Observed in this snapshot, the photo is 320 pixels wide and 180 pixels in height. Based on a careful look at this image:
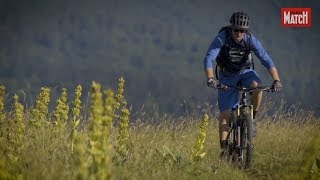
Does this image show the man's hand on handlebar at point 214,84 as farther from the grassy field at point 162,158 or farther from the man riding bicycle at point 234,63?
the grassy field at point 162,158

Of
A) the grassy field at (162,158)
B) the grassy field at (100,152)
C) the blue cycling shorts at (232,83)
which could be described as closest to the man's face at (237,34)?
the blue cycling shorts at (232,83)

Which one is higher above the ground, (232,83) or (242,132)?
(232,83)

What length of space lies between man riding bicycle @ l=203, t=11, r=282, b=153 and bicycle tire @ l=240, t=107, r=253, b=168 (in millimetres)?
430

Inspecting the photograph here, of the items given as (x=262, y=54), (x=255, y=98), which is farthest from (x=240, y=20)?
(x=255, y=98)

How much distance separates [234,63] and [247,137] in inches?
41.3

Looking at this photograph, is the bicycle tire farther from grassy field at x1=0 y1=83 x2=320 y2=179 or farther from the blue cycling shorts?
the blue cycling shorts

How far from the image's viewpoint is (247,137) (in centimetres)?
789

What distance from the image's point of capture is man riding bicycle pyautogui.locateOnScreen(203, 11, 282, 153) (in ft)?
26.1

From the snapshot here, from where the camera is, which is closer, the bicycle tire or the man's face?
the bicycle tire

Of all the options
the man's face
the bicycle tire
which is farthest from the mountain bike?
the man's face

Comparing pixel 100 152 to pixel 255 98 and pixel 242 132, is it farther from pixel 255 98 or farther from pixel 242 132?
pixel 255 98

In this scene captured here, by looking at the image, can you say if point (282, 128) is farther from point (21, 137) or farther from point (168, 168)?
point (21, 137)

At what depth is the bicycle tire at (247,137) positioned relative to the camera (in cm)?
786

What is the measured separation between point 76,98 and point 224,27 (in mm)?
2512
